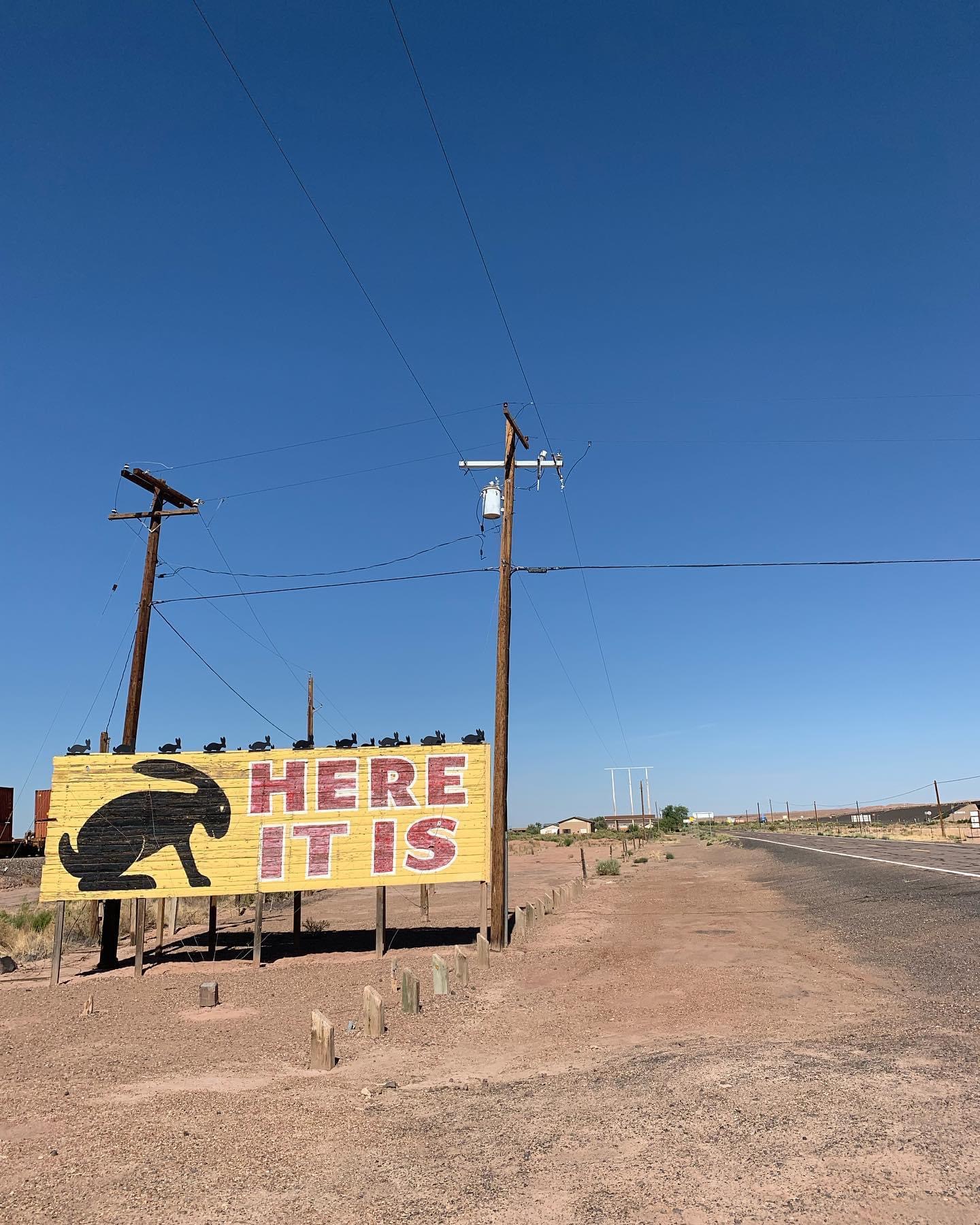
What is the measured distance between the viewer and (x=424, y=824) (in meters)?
17.8

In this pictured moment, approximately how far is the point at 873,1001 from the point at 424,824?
943cm

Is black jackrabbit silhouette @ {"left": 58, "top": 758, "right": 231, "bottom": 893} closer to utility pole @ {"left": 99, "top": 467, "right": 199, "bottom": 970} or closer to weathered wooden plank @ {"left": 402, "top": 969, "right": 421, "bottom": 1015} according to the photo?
utility pole @ {"left": 99, "top": 467, "right": 199, "bottom": 970}

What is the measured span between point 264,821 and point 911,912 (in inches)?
569

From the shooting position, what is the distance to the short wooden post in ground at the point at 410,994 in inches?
472

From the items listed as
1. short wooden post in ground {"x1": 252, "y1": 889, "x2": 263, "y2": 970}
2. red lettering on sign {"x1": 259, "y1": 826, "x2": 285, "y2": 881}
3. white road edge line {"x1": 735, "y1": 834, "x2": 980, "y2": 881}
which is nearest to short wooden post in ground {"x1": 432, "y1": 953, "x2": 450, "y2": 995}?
short wooden post in ground {"x1": 252, "y1": 889, "x2": 263, "y2": 970}

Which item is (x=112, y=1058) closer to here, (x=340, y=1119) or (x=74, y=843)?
(x=340, y=1119)

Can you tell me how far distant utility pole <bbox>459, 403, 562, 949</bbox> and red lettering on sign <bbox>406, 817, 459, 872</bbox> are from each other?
2.88 ft

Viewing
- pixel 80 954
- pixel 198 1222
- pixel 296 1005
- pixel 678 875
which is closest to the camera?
pixel 198 1222

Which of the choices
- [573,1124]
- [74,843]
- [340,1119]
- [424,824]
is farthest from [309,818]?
[573,1124]

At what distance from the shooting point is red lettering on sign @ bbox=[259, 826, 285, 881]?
17.5 metres

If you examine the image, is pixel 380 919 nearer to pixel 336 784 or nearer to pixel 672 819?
pixel 336 784

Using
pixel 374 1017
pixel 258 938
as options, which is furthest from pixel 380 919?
pixel 374 1017

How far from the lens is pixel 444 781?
59.0 feet

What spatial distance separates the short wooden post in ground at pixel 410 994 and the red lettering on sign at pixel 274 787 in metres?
6.42
